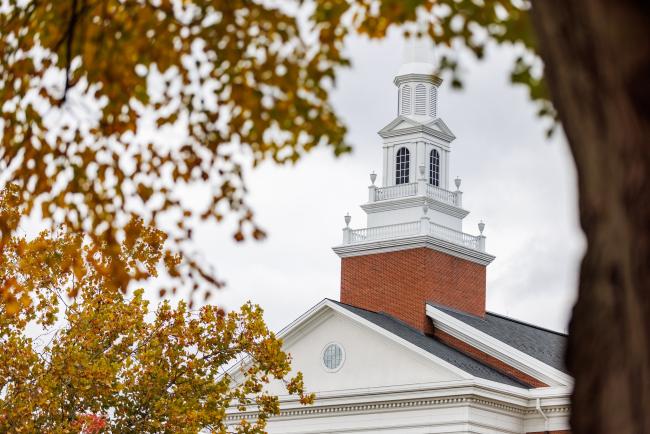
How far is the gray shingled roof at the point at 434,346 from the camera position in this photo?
4284 cm

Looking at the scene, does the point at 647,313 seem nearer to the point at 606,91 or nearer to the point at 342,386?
the point at 606,91

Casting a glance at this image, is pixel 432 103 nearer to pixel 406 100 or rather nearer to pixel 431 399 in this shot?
pixel 406 100

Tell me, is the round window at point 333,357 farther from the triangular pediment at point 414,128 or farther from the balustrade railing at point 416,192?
the triangular pediment at point 414,128

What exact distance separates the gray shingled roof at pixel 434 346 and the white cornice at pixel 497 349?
1.69ft

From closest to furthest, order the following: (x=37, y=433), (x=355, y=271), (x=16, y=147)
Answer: (x=16, y=147), (x=37, y=433), (x=355, y=271)

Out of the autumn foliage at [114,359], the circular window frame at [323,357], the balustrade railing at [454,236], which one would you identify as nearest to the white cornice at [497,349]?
the balustrade railing at [454,236]

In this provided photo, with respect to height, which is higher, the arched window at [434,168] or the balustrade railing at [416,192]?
the arched window at [434,168]

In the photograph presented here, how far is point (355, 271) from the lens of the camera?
49719 millimetres

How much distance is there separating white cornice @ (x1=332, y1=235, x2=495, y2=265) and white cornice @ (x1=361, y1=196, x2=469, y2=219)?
127 cm

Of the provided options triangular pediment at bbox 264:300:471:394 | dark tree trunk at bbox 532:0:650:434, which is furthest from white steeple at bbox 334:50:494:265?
dark tree trunk at bbox 532:0:650:434

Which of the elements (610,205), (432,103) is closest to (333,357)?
(432,103)

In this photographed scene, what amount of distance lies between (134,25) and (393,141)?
40947 millimetres

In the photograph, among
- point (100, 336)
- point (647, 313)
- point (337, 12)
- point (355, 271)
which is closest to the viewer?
point (647, 313)

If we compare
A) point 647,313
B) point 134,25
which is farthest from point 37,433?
point 647,313
